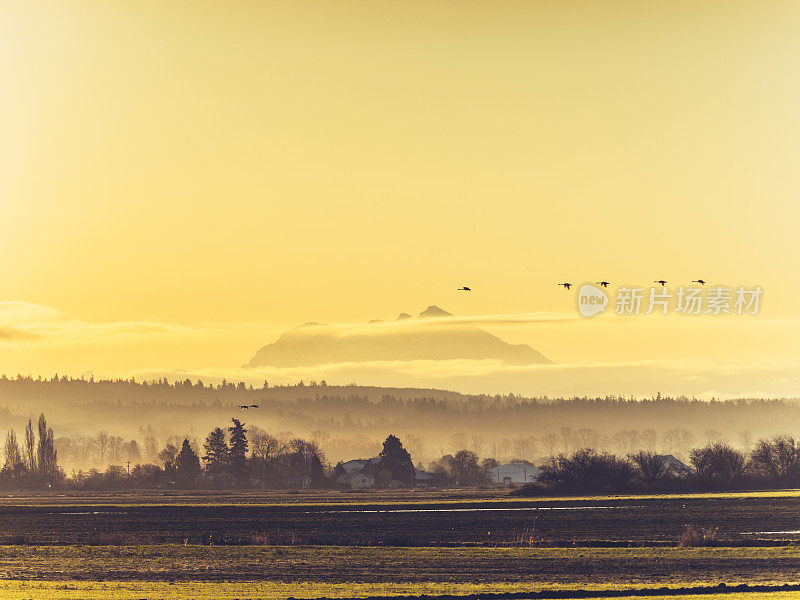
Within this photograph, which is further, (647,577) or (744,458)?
(744,458)

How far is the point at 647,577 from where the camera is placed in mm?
54438

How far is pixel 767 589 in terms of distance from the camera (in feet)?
164

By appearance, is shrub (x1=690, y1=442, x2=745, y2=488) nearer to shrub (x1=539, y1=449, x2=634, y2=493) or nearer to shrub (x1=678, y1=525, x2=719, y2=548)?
shrub (x1=539, y1=449, x2=634, y2=493)

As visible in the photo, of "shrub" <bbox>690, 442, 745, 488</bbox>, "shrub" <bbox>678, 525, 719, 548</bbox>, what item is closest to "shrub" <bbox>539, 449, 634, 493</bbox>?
"shrub" <bbox>690, 442, 745, 488</bbox>

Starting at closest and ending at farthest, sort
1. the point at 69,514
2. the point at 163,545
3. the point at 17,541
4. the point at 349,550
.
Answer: the point at 349,550
the point at 163,545
the point at 17,541
the point at 69,514

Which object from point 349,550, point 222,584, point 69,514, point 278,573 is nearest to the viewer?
point 222,584

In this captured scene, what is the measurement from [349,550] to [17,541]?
84.6ft

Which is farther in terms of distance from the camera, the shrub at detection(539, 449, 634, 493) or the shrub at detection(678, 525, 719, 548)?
the shrub at detection(539, 449, 634, 493)

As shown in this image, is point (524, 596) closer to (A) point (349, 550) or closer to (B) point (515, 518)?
(A) point (349, 550)

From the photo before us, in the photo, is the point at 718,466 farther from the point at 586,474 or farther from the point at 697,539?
the point at 697,539

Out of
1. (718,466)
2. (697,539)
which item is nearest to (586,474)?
(718,466)

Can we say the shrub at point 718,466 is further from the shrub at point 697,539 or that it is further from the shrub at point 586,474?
the shrub at point 697,539

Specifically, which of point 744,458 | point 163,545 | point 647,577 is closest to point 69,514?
point 163,545

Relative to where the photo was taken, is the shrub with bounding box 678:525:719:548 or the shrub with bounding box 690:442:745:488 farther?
the shrub with bounding box 690:442:745:488
